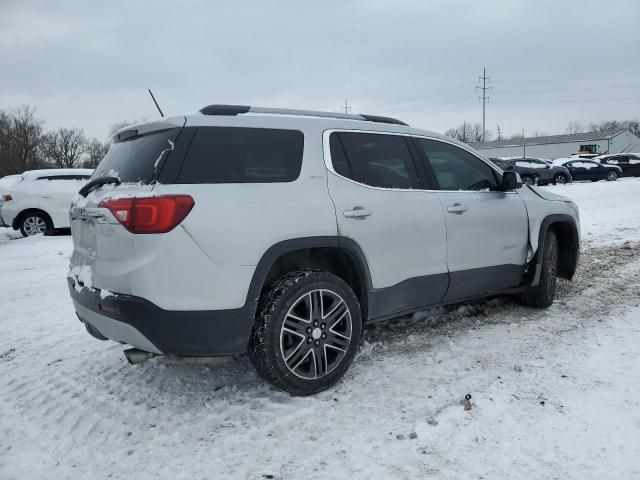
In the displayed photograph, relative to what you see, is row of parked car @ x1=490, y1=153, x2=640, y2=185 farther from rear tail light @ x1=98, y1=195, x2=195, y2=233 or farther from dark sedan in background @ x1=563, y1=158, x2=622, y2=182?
rear tail light @ x1=98, y1=195, x2=195, y2=233

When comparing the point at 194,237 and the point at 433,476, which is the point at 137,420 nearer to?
the point at 194,237

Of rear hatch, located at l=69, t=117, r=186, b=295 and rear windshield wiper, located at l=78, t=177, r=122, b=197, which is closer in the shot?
rear hatch, located at l=69, t=117, r=186, b=295

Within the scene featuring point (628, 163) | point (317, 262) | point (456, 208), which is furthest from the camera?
point (628, 163)

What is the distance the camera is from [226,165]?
283 centimetres

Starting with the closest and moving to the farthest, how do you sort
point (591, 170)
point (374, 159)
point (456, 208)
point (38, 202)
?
point (374, 159) < point (456, 208) < point (38, 202) < point (591, 170)

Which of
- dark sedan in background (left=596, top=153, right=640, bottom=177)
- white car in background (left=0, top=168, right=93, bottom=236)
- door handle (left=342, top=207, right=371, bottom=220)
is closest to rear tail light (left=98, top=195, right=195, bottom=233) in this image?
door handle (left=342, top=207, right=371, bottom=220)

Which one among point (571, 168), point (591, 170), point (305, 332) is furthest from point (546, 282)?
point (591, 170)

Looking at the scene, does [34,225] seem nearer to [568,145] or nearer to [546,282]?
[546,282]

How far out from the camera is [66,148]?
252 feet

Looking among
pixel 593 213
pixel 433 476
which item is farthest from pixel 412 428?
pixel 593 213

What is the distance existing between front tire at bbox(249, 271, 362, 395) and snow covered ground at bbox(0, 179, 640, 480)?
0.16 m

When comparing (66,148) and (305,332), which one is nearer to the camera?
(305,332)

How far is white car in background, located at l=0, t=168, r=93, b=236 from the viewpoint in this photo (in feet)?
37.2

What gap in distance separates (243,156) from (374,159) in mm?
1065
